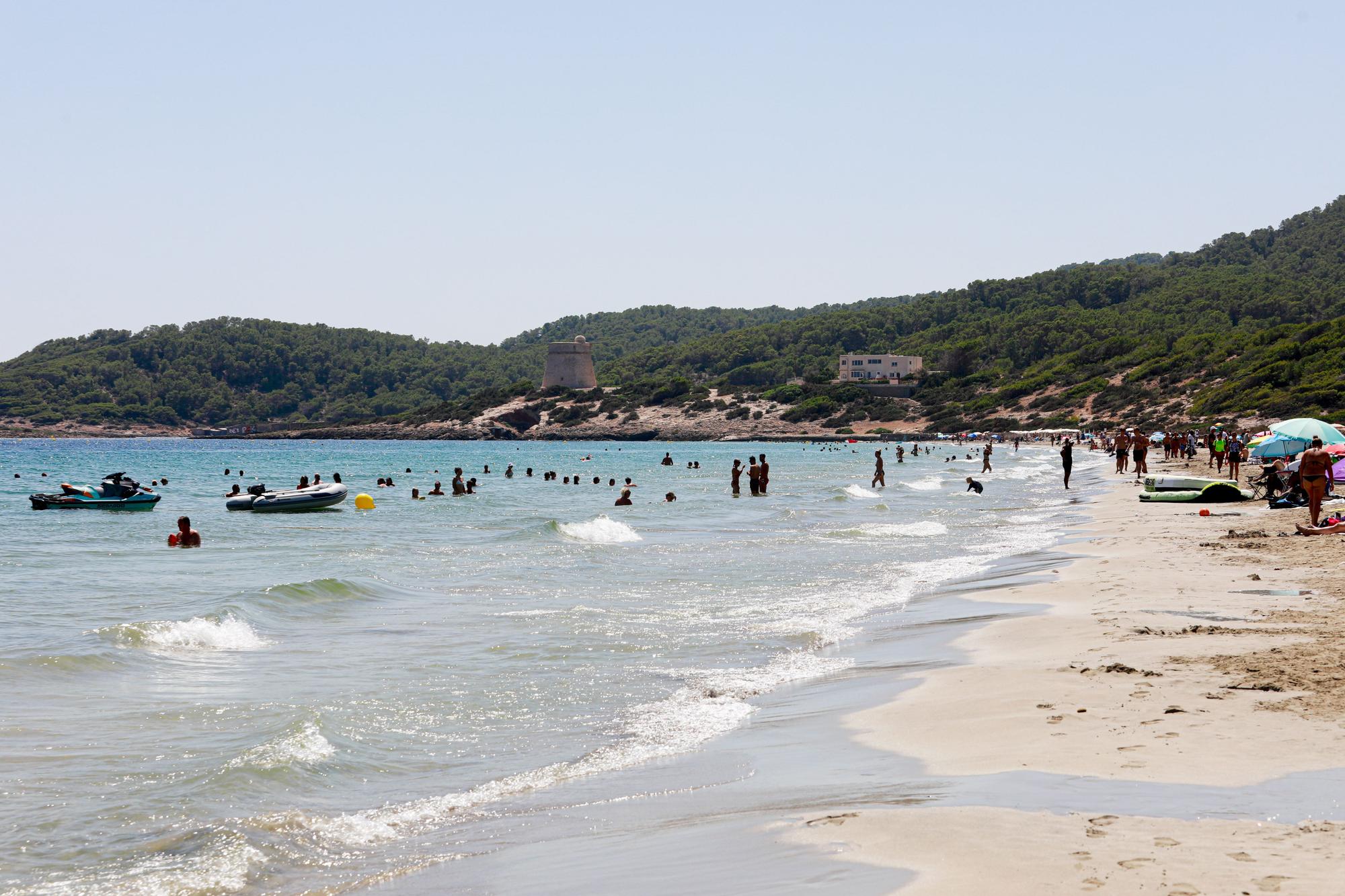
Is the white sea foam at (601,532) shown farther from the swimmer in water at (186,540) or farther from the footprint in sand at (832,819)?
the footprint in sand at (832,819)

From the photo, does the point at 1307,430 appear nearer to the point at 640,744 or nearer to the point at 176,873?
the point at 640,744

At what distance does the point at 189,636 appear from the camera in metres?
13.4

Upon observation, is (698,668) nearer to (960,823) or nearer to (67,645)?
(960,823)

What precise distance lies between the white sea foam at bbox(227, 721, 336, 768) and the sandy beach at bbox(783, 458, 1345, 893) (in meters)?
3.77

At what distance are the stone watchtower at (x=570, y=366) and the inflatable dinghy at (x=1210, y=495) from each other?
5929 inches

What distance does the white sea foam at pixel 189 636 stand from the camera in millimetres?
13070

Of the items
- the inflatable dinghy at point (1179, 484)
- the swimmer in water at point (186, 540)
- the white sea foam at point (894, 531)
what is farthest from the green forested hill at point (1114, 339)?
the swimmer in water at point (186, 540)

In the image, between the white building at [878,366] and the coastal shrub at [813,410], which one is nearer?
the coastal shrub at [813,410]

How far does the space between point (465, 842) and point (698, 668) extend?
202 inches

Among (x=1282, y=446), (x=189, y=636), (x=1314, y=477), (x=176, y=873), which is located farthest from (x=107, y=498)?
(x=176, y=873)

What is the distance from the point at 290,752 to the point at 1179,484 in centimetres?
2543

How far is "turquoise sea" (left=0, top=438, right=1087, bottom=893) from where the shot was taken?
6.66 metres

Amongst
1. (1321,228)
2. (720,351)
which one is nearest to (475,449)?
(720,351)

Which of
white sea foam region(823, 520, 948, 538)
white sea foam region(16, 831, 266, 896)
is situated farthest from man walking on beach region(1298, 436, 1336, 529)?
white sea foam region(16, 831, 266, 896)
